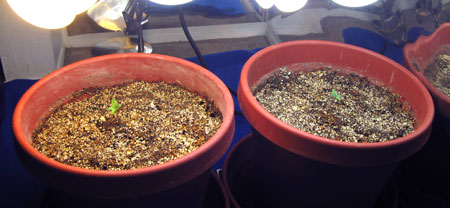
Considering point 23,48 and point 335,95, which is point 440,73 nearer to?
point 335,95

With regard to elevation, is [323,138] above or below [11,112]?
above

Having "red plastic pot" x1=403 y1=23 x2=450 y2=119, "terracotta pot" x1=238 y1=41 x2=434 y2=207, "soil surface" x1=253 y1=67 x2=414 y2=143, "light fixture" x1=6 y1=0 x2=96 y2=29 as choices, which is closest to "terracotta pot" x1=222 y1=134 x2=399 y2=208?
"terracotta pot" x1=238 y1=41 x2=434 y2=207

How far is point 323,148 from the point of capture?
0.67m

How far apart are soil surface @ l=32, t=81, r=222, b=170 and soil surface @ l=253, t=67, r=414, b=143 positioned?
0.20 metres

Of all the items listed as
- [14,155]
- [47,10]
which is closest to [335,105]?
[47,10]

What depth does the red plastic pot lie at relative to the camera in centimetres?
87

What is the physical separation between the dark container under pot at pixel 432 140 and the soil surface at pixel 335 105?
0.26 ft

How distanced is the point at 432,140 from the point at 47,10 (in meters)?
0.97

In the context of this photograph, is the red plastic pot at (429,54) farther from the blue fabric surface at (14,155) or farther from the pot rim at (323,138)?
the blue fabric surface at (14,155)

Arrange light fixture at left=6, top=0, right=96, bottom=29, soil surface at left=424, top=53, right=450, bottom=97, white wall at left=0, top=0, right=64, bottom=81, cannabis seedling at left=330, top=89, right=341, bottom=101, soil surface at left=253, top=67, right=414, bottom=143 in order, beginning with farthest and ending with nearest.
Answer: white wall at left=0, top=0, right=64, bottom=81, soil surface at left=424, top=53, right=450, bottom=97, cannabis seedling at left=330, top=89, right=341, bottom=101, soil surface at left=253, top=67, right=414, bottom=143, light fixture at left=6, top=0, right=96, bottom=29

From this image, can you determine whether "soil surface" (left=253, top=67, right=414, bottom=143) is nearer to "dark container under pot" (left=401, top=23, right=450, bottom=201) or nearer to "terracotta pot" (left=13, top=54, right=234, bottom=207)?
"dark container under pot" (left=401, top=23, right=450, bottom=201)

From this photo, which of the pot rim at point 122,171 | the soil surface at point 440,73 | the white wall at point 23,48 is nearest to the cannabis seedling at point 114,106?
the pot rim at point 122,171

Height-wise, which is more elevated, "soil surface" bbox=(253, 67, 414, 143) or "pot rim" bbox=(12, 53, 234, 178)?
"pot rim" bbox=(12, 53, 234, 178)

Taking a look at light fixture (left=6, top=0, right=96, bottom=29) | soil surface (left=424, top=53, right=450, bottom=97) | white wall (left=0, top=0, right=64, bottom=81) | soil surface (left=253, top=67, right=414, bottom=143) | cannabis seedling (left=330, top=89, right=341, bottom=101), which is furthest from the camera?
white wall (left=0, top=0, right=64, bottom=81)
